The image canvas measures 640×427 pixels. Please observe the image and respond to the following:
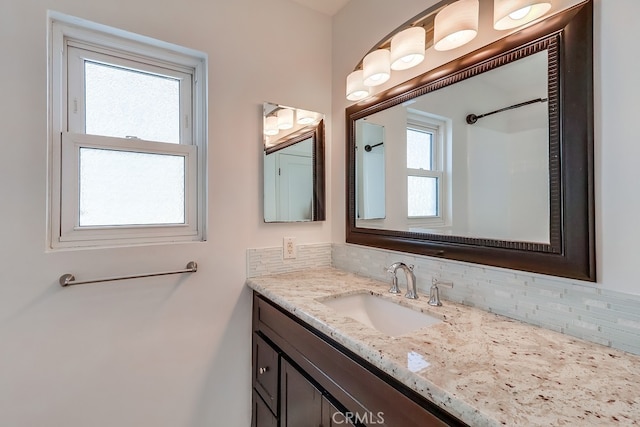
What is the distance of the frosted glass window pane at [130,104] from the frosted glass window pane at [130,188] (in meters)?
0.10

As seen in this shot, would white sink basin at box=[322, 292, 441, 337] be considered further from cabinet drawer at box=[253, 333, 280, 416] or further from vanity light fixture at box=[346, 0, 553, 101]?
vanity light fixture at box=[346, 0, 553, 101]

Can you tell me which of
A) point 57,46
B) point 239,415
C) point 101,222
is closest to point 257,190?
point 101,222

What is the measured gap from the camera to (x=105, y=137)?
124cm

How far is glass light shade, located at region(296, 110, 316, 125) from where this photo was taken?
164 centimetres

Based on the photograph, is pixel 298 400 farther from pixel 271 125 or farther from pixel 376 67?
pixel 376 67

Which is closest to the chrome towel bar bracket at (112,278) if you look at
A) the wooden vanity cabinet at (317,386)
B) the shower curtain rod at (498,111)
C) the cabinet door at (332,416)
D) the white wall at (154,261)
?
the white wall at (154,261)

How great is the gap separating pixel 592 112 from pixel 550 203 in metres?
0.26

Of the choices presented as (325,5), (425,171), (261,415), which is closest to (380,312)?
(425,171)

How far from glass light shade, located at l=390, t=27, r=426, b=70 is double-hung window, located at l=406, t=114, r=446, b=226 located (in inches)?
8.7

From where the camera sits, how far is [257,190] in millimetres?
1531

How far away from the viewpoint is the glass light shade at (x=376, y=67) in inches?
52.6

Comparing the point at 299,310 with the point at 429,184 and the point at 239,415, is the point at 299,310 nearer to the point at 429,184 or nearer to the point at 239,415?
the point at 429,184

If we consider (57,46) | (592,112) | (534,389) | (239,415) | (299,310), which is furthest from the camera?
(239,415)

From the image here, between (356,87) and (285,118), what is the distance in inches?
16.0
